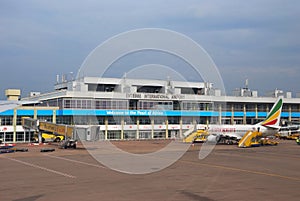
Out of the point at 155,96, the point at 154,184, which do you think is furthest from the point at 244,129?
the point at 154,184

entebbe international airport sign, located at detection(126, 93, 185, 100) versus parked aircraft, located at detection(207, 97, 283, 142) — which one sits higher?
entebbe international airport sign, located at detection(126, 93, 185, 100)

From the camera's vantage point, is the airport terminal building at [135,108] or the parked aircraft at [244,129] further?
the airport terminal building at [135,108]

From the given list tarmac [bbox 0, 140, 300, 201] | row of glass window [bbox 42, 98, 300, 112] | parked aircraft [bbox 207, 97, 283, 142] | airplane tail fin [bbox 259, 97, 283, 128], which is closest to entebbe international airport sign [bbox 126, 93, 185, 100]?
row of glass window [bbox 42, 98, 300, 112]

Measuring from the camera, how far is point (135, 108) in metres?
87.1

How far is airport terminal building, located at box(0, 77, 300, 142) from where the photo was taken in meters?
79.5

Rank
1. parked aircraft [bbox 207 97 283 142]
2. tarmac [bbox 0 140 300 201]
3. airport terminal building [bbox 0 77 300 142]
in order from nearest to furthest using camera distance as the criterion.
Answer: tarmac [bbox 0 140 300 201] → parked aircraft [bbox 207 97 283 142] → airport terminal building [bbox 0 77 300 142]

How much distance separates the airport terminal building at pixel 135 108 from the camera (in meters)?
79.5

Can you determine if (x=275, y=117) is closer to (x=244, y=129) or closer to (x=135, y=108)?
(x=244, y=129)

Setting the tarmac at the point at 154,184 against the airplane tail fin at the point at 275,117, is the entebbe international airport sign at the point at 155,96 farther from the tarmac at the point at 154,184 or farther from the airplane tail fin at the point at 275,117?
the tarmac at the point at 154,184

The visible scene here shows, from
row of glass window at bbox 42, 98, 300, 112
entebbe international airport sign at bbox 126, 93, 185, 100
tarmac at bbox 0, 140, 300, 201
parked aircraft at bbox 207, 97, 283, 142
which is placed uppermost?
entebbe international airport sign at bbox 126, 93, 185, 100

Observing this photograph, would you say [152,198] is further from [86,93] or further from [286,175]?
[86,93]

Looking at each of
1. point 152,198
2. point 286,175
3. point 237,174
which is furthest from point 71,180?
point 286,175

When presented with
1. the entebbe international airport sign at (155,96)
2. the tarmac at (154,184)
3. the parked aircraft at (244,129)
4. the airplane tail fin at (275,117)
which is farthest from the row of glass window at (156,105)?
the tarmac at (154,184)

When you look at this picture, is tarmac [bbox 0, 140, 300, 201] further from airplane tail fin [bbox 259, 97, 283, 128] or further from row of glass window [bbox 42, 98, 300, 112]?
row of glass window [bbox 42, 98, 300, 112]
